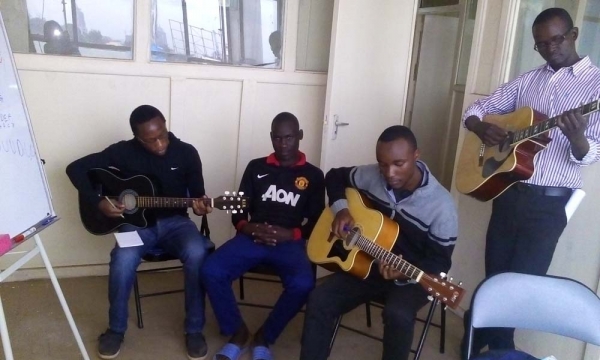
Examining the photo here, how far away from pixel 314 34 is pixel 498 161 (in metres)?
1.79

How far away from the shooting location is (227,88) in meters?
3.48

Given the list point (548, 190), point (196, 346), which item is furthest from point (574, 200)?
point (196, 346)

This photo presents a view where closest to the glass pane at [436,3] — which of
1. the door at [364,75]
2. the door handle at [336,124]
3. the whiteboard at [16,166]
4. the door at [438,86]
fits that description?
the door at [438,86]

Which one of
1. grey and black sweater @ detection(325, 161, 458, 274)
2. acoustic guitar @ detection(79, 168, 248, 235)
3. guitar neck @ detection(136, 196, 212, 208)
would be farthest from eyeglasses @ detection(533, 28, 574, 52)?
guitar neck @ detection(136, 196, 212, 208)

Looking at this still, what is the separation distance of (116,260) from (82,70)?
1.20m

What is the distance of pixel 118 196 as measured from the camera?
109 inches

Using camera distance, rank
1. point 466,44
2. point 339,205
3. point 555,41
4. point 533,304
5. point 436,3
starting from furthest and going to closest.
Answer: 1. point 436,3
2. point 466,44
3. point 339,205
4. point 555,41
5. point 533,304

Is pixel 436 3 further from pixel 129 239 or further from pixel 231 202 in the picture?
pixel 129 239

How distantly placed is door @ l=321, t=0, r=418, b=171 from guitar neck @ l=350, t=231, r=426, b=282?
116 cm

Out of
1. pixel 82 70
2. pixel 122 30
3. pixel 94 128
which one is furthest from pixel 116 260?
pixel 122 30

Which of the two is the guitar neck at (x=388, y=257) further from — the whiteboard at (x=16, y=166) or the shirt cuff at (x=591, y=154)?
the whiteboard at (x=16, y=166)

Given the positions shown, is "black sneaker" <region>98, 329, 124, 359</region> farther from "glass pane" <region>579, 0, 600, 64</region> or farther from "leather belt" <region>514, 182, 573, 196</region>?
"glass pane" <region>579, 0, 600, 64</region>

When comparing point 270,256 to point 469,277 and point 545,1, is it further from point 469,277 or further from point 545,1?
point 545,1

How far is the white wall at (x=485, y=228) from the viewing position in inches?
95.0
